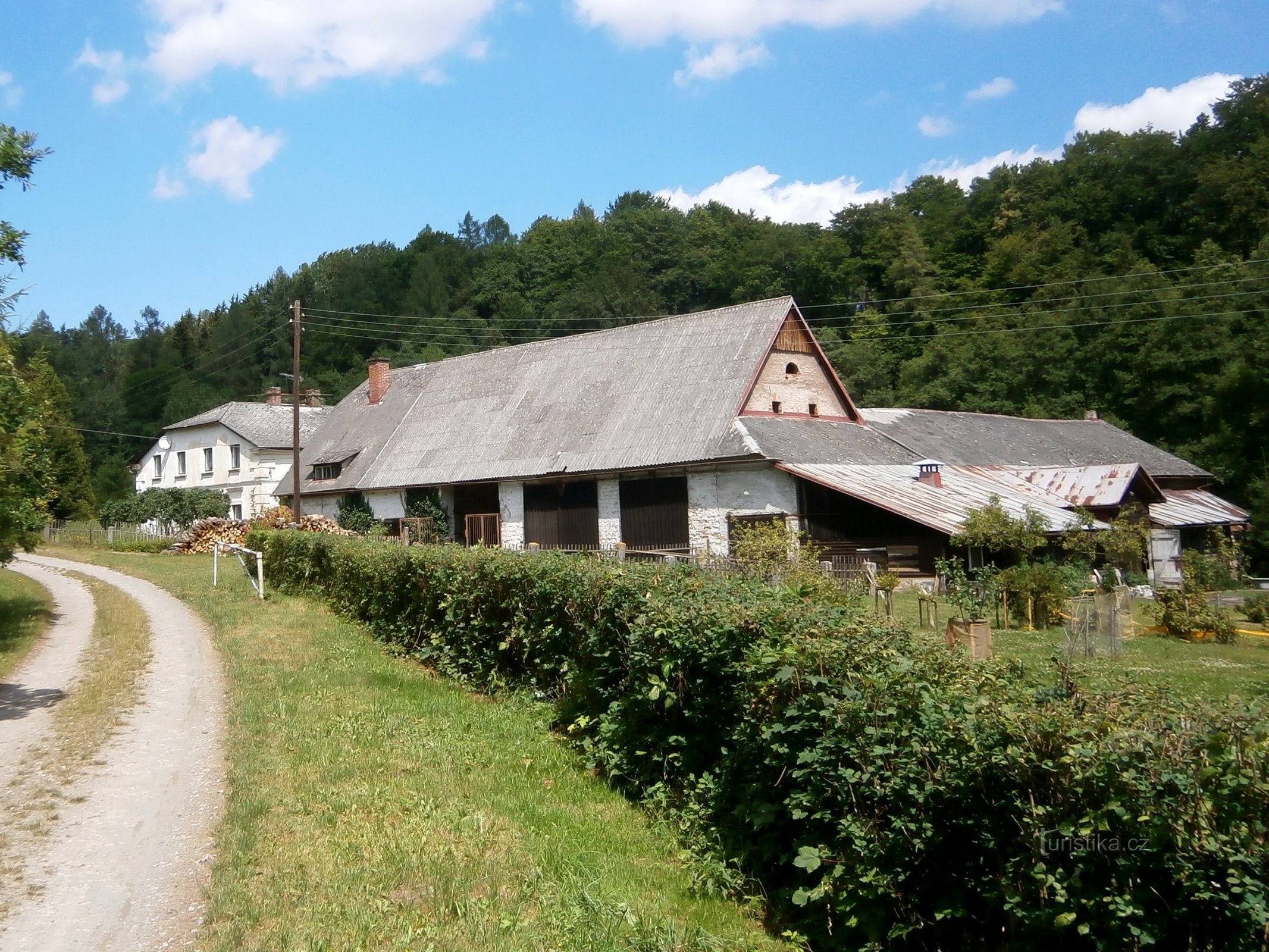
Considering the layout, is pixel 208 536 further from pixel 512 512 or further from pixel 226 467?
pixel 512 512

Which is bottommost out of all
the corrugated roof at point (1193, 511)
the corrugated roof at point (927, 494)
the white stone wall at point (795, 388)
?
the corrugated roof at point (1193, 511)

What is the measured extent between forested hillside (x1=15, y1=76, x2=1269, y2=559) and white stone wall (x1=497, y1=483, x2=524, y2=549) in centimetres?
1516

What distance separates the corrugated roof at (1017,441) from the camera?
37125 mm

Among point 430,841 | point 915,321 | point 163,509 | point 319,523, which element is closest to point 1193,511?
point 319,523

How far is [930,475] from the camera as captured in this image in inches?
1138

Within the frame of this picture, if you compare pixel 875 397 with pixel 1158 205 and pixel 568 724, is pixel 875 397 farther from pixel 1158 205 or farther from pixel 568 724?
pixel 568 724

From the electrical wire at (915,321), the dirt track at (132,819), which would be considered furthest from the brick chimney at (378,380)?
the dirt track at (132,819)

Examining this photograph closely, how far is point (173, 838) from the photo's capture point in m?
7.29

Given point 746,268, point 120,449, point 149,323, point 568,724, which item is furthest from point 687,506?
point 149,323

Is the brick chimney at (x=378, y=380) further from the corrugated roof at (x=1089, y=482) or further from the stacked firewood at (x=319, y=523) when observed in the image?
the corrugated roof at (x=1089, y=482)

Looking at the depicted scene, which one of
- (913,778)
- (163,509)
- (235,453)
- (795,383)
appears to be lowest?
(913,778)

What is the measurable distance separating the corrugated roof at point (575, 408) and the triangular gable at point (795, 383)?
42cm

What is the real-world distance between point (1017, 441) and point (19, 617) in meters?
35.2

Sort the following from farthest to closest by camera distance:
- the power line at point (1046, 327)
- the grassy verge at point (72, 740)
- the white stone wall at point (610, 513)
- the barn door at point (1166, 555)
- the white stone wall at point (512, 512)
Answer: the power line at point (1046, 327) < the white stone wall at point (512, 512) < the barn door at point (1166, 555) < the white stone wall at point (610, 513) < the grassy verge at point (72, 740)
